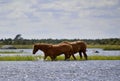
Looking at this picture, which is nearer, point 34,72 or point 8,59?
point 34,72

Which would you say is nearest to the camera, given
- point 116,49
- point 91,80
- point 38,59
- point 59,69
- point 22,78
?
point 91,80

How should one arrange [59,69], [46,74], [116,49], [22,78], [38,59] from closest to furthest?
[22,78]
[46,74]
[59,69]
[38,59]
[116,49]

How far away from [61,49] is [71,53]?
1.28 meters

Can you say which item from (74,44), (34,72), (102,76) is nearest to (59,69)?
(34,72)

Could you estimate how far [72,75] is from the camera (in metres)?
31.2

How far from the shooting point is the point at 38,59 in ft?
153

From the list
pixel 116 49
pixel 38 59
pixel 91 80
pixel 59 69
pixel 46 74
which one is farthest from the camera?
pixel 116 49

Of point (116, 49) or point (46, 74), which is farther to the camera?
point (116, 49)

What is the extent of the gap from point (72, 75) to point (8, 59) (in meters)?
16.4

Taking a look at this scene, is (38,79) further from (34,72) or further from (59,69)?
(59,69)

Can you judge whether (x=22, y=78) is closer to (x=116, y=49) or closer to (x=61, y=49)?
(x=61, y=49)

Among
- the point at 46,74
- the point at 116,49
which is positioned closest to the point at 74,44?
the point at 46,74

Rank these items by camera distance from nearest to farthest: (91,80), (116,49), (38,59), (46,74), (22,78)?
1. (91,80)
2. (22,78)
3. (46,74)
4. (38,59)
5. (116,49)

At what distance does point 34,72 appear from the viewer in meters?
33.8
